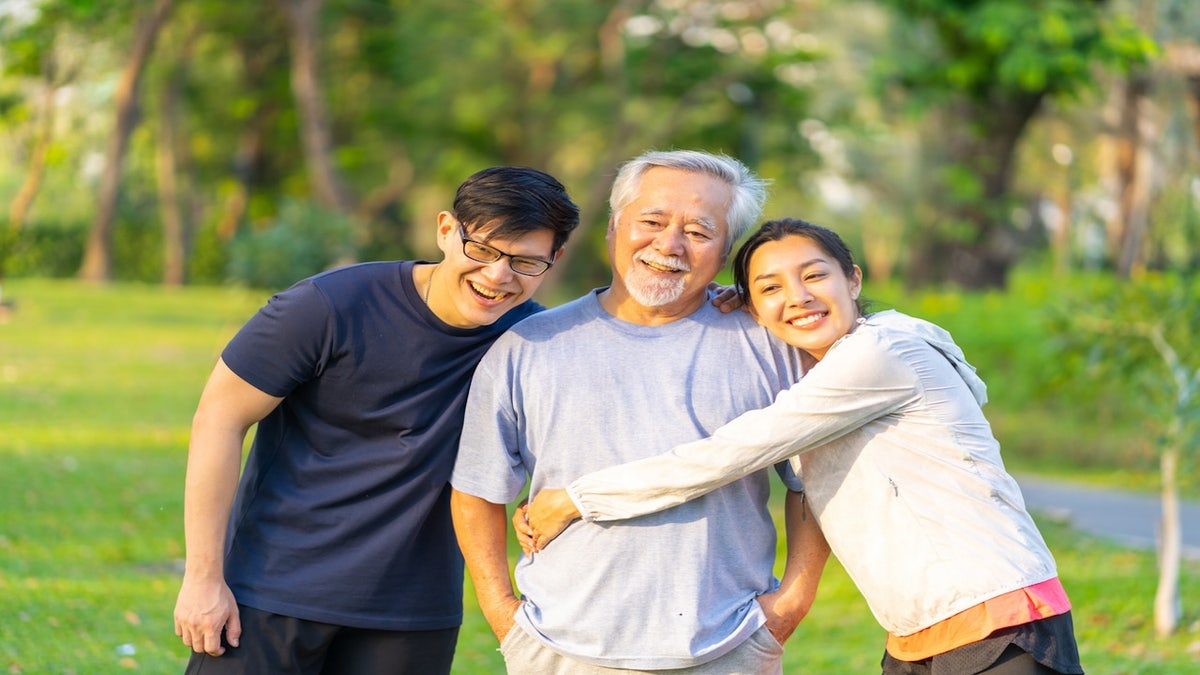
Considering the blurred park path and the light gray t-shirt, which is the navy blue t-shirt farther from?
the blurred park path

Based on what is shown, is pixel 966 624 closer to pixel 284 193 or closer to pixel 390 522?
pixel 390 522

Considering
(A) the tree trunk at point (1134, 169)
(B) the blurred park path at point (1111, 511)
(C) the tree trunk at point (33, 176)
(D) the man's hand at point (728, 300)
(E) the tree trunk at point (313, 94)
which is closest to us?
(D) the man's hand at point (728, 300)

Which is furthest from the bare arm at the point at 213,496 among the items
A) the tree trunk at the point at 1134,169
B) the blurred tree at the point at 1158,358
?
the tree trunk at the point at 1134,169

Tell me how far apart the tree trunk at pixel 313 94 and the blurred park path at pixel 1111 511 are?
15.7 meters

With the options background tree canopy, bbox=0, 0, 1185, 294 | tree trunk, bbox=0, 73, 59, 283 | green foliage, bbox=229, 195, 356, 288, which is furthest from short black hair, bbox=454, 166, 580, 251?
tree trunk, bbox=0, 73, 59, 283

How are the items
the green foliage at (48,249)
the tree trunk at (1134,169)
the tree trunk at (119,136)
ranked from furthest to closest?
the green foliage at (48,249)
the tree trunk at (119,136)
the tree trunk at (1134,169)

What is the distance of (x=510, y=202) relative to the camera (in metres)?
3.35

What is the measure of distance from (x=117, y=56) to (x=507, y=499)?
1400 inches

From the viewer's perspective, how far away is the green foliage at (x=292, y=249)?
19062 millimetres

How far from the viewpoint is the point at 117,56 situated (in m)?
36.0

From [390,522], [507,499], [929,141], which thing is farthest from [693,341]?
[929,141]

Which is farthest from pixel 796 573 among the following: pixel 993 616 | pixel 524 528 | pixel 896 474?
pixel 524 528

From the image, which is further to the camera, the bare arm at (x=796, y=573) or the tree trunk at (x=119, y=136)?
the tree trunk at (x=119, y=136)

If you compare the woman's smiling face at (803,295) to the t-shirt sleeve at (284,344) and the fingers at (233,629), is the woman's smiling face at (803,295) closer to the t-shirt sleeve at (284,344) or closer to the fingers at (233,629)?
the t-shirt sleeve at (284,344)
